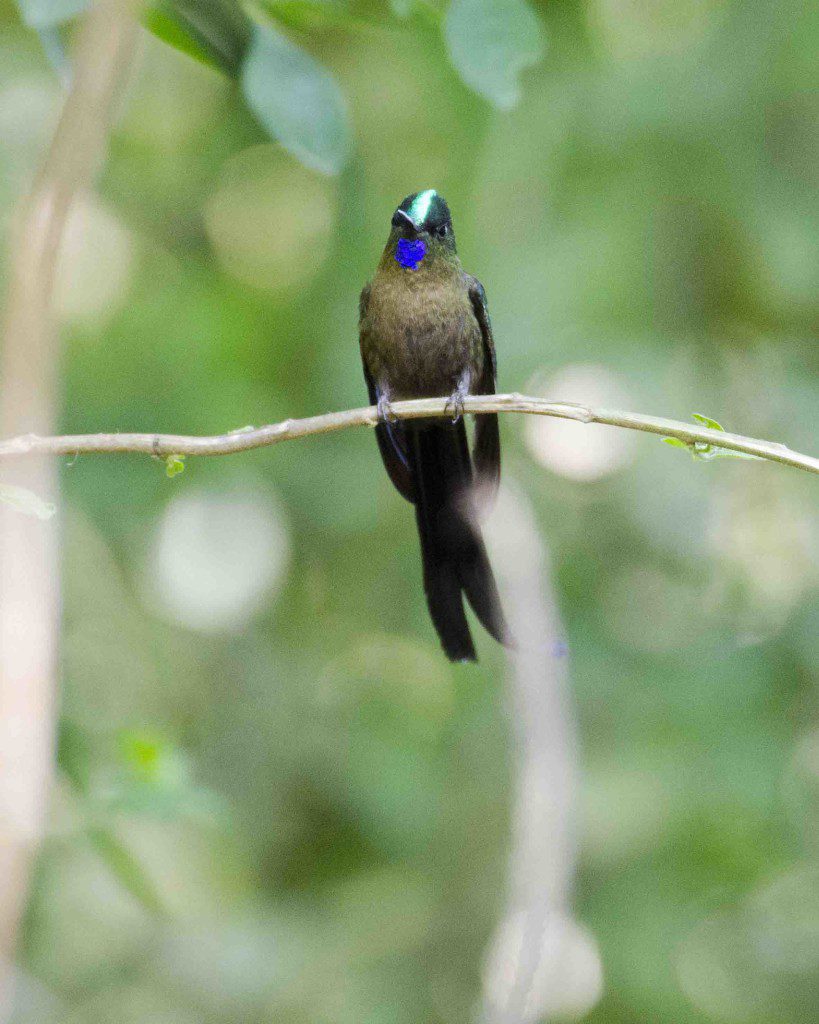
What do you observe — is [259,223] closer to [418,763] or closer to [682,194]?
[682,194]

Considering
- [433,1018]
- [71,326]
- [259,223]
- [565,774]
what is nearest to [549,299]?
[259,223]

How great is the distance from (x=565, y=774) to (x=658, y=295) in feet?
13.0

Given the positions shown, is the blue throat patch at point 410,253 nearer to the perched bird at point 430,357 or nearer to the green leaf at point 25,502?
the perched bird at point 430,357

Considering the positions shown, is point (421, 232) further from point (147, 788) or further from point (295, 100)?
point (147, 788)

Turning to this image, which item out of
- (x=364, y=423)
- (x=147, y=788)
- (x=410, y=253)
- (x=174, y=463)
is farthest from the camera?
(x=410, y=253)

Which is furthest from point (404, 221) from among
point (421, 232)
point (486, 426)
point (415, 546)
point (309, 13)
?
point (415, 546)

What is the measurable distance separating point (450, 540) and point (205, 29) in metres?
1.45

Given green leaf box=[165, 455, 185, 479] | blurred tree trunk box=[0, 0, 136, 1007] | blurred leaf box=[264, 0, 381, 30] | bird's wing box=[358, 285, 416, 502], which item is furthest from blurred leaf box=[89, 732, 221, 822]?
blurred tree trunk box=[0, 0, 136, 1007]

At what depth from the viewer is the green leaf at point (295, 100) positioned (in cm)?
215

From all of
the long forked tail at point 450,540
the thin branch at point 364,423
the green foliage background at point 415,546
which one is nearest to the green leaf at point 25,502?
the thin branch at point 364,423

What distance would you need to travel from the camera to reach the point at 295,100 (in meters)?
2.22

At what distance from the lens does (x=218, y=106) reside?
18.4 ft

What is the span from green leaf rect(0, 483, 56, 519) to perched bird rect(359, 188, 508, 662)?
1.83 meters

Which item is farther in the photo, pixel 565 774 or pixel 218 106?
pixel 218 106
